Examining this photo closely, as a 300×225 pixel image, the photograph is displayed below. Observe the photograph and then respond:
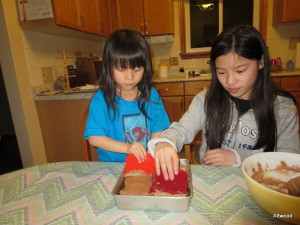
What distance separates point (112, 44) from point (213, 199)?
67cm

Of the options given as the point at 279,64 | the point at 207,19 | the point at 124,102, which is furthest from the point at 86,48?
the point at 279,64

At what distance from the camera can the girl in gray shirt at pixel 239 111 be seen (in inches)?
28.9

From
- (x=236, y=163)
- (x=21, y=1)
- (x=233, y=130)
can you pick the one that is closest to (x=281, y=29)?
(x=233, y=130)

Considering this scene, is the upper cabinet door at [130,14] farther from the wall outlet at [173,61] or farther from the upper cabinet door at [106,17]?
the wall outlet at [173,61]

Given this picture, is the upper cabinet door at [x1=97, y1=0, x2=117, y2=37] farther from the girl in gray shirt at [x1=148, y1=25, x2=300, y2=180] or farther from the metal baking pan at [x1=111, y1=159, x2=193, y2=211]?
the metal baking pan at [x1=111, y1=159, x2=193, y2=211]

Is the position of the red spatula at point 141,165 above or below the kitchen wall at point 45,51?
below

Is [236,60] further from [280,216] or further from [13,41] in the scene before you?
[13,41]

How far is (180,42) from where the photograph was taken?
2.80 metres

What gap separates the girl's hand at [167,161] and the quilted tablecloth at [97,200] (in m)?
0.08

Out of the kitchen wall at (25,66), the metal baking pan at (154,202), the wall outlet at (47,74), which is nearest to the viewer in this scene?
the metal baking pan at (154,202)

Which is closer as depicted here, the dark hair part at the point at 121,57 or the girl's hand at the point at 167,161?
the girl's hand at the point at 167,161

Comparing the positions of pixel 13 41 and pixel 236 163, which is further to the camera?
pixel 13 41

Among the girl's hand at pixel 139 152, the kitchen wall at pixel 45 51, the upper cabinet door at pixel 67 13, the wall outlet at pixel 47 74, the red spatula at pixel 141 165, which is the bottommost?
the red spatula at pixel 141 165

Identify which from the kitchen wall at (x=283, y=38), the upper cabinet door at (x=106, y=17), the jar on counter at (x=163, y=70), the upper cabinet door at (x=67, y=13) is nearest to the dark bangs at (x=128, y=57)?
the upper cabinet door at (x=67, y=13)
